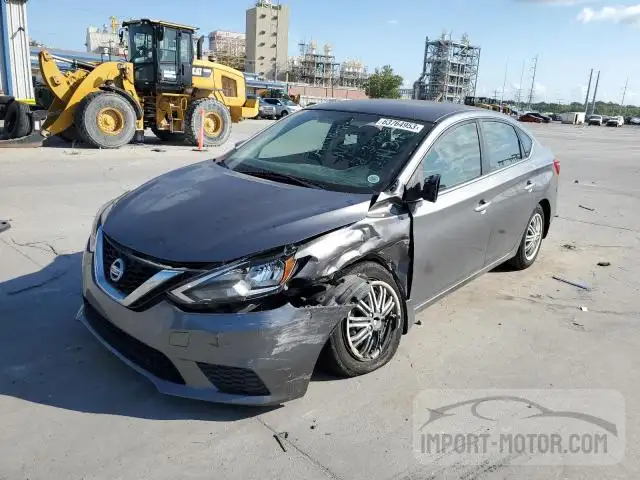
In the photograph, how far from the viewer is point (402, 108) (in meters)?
4.25

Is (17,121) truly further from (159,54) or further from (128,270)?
(128,270)

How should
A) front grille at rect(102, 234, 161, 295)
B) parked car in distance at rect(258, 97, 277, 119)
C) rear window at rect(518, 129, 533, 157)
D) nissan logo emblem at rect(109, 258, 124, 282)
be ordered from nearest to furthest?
front grille at rect(102, 234, 161, 295), nissan logo emblem at rect(109, 258, 124, 282), rear window at rect(518, 129, 533, 157), parked car in distance at rect(258, 97, 277, 119)

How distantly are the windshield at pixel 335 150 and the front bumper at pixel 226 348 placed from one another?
106 centimetres

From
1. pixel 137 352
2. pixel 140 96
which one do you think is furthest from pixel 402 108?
pixel 140 96

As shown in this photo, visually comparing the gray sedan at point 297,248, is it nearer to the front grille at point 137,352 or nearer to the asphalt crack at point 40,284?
the front grille at point 137,352

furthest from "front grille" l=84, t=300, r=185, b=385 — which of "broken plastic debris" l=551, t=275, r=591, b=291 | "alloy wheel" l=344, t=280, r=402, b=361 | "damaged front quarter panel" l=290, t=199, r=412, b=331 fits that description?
"broken plastic debris" l=551, t=275, r=591, b=291

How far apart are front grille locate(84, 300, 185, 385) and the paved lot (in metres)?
0.23

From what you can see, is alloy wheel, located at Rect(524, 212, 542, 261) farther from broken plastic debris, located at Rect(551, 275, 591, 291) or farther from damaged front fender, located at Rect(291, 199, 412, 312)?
damaged front fender, located at Rect(291, 199, 412, 312)

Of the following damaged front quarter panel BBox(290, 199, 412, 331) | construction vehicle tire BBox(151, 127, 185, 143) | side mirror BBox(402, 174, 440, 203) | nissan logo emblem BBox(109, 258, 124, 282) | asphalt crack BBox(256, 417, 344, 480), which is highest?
side mirror BBox(402, 174, 440, 203)

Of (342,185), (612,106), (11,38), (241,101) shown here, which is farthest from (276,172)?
(612,106)

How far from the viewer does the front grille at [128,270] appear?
280 centimetres

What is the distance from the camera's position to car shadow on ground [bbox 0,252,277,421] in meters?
2.92

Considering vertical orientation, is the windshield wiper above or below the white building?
below

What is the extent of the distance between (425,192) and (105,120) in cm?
1224
